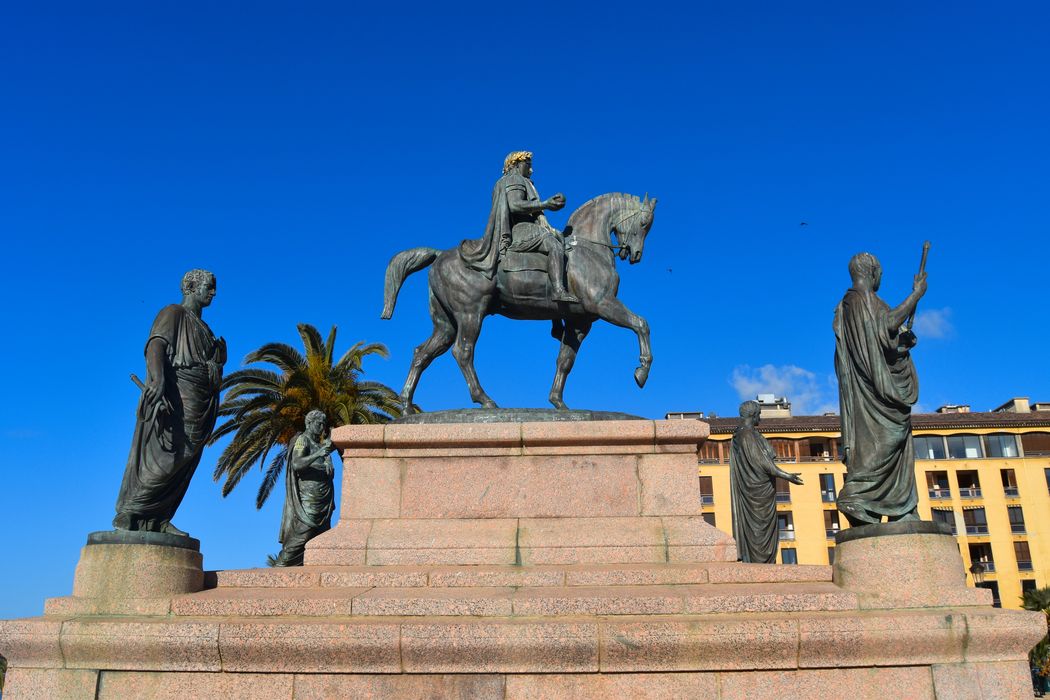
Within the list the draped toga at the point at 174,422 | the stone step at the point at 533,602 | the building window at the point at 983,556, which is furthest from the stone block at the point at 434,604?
the building window at the point at 983,556

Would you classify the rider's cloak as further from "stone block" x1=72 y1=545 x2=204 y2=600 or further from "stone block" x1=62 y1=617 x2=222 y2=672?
"stone block" x1=62 y1=617 x2=222 y2=672

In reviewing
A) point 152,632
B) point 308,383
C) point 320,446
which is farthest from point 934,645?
point 308,383

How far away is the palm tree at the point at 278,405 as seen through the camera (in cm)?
2716

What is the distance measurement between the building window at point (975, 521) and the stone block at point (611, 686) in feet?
188

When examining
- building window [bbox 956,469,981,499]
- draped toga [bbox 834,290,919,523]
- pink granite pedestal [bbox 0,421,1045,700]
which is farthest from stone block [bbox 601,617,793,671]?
building window [bbox 956,469,981,499]

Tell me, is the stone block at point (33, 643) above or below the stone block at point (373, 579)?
below

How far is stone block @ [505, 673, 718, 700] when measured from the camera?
668cm

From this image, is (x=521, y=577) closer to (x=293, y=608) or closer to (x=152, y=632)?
(x=293, y=608)

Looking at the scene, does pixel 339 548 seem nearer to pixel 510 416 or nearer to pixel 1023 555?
pixel 510 416

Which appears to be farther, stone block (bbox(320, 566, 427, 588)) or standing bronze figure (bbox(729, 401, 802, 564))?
standing bronze figure (bbox(729, 401, 802, 564))

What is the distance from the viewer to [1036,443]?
5791cm

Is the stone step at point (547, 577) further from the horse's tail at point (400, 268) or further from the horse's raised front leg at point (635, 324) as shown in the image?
the horse's tail at point (400, 268)

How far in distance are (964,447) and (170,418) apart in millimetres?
60119

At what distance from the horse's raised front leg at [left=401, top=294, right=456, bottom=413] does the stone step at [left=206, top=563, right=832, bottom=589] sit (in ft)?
11.7
